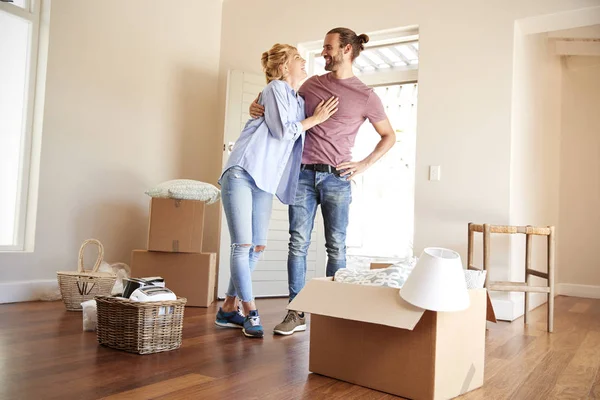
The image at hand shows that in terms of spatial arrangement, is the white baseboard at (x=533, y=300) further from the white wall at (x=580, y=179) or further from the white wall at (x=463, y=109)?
the white wall at (x=463, y=109)

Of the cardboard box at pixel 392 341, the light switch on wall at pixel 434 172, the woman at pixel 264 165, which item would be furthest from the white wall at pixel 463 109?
the cardboard box at pixel 392 341

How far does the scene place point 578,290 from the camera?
18.1 ft

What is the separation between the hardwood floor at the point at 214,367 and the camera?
164 centimetres

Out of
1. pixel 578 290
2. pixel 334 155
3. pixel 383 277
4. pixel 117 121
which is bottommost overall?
pixel 578 290

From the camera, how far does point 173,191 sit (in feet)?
11.9

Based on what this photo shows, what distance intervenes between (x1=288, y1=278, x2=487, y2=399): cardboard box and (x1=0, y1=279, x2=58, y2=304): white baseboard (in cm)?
230

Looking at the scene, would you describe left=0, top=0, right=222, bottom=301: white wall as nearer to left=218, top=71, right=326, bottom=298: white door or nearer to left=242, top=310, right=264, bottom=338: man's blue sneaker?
left=218, top=71, right=326, bottom=298: white door

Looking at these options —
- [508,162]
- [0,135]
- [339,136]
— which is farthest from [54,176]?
[508,162]

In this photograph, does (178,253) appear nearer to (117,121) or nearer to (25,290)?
(25,290)

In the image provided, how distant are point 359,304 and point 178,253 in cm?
221

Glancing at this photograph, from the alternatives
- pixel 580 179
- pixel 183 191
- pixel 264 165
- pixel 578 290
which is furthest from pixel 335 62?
pixel 578 290

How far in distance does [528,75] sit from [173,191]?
2.69 m

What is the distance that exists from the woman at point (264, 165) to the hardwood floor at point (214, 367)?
359mm

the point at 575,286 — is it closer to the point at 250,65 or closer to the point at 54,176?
the point at 250,65
